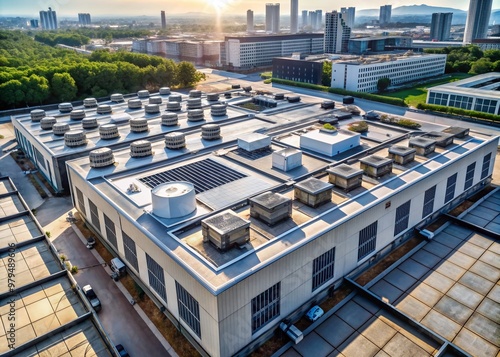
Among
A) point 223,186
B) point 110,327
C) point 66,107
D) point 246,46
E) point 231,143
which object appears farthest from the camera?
point 246,46

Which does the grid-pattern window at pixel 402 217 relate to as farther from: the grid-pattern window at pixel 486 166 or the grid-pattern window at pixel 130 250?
the grid-pattern window at pixel 130 250

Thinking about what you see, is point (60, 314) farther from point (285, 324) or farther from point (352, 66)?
point (352, 66)

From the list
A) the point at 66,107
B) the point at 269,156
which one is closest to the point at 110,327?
the point at 269,156

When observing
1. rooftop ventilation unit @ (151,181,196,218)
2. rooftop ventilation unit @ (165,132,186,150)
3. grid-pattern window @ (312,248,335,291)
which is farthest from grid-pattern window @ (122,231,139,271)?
rooftop ventilation unit @ (165,132,186,150)

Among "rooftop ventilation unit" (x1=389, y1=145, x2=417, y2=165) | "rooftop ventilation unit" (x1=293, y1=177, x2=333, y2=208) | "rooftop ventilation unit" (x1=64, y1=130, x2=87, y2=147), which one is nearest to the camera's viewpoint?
"rooftop ventilation unit" (x1=293, y1=177, x2=333, y2=208)

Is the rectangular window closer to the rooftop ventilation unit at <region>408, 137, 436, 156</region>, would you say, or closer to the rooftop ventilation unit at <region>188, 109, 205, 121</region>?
the rooftop ventilation unit at <region>408, 137, 436, 156</region>
